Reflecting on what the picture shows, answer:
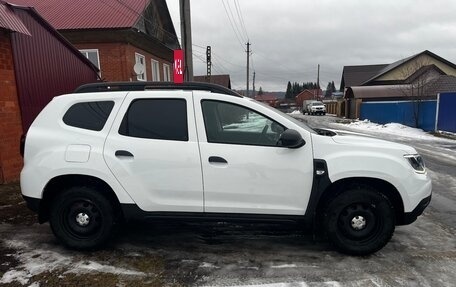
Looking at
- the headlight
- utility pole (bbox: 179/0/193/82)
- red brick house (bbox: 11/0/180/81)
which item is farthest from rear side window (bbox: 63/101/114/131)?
red brick house (bbox: 11/0/180/81)

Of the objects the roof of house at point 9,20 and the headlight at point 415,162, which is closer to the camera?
the headlight at point 415,162

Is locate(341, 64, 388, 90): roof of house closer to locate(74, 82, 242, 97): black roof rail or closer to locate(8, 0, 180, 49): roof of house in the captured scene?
locate(8, 0, 180, 49): roof of house

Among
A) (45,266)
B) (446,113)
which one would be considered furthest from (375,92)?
(45,266)

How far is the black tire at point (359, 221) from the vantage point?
3963mm

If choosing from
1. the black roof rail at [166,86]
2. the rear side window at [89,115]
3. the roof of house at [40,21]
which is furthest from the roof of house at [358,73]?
the rear side window at [89,115]

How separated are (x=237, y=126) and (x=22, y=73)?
5.90 meters

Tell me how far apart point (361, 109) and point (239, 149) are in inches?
1200

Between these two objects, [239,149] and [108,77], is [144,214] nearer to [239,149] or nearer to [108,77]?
[239,149]

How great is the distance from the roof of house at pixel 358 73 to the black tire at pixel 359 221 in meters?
57.9

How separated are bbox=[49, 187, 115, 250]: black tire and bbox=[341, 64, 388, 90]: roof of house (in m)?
58.7

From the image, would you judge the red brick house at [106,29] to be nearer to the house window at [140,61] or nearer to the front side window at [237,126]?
the house window at [140,61]

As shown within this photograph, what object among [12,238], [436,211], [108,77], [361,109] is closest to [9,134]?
[12,238]

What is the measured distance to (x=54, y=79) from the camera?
30.4ft

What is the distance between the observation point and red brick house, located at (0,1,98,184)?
7230mm
